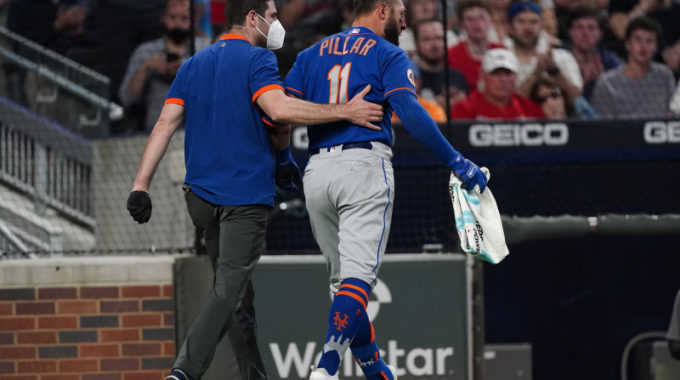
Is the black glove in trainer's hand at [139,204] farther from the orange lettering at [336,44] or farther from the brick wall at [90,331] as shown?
the brick wall at [90,331]

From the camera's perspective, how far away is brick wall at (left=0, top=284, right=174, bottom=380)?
20.6ft

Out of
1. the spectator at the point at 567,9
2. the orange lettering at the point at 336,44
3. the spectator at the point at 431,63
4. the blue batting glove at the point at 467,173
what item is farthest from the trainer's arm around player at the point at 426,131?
the spectator at the point at 567,9

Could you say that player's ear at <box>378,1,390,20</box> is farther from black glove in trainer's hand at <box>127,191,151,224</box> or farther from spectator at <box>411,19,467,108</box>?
spectator at <box>411,19,467,108</box>

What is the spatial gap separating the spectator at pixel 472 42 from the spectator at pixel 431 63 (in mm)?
140

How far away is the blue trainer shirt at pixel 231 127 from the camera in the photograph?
4.90 metres

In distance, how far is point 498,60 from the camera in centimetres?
800

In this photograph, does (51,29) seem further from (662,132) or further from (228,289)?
(662,132)

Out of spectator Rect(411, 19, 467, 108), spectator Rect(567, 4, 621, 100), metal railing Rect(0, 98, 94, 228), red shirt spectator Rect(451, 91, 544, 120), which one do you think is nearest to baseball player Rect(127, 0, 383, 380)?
metal railing Rect(0, 98, 94, 228)

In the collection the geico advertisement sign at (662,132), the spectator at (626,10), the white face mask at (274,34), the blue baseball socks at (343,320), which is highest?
the spectator at (626,10)

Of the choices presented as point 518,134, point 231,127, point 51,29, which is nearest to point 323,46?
point 231,127

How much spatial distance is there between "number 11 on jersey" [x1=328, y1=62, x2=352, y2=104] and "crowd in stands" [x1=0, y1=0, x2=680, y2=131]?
251cm

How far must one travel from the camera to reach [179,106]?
504 centimetres

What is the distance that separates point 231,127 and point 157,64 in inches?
115

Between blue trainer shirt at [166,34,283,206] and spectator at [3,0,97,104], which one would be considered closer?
blue trainer shirt at [166,34,283,206]
